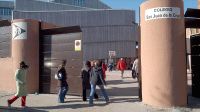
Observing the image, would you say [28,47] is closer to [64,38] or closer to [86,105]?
[64,38]

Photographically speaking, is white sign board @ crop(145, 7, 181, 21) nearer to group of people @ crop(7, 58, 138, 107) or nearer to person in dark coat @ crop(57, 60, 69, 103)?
group of people @ crop(7, 58, 138, 107)

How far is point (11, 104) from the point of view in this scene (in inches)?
540

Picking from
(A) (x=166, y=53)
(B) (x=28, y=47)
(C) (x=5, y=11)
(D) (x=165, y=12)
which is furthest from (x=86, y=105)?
(C) (x=5, y=11)

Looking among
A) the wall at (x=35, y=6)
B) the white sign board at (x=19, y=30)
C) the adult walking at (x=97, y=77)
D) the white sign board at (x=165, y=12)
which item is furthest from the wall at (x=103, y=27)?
the white sign board at (x=165, y=12)

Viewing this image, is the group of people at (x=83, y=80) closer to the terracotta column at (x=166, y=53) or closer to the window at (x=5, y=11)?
the terracotta column at (x=166, y=53)

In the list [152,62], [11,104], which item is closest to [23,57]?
[11,104]

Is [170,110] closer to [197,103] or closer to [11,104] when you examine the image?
[197,103]

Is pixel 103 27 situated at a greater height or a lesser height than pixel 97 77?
greater

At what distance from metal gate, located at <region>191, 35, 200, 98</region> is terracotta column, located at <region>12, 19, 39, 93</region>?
686 centimetres

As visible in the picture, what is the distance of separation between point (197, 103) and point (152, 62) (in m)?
2.38

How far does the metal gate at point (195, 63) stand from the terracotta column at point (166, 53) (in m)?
2.31

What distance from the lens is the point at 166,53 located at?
12.4 m

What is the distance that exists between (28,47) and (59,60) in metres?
1.53

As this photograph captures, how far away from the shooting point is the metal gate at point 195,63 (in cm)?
1469
